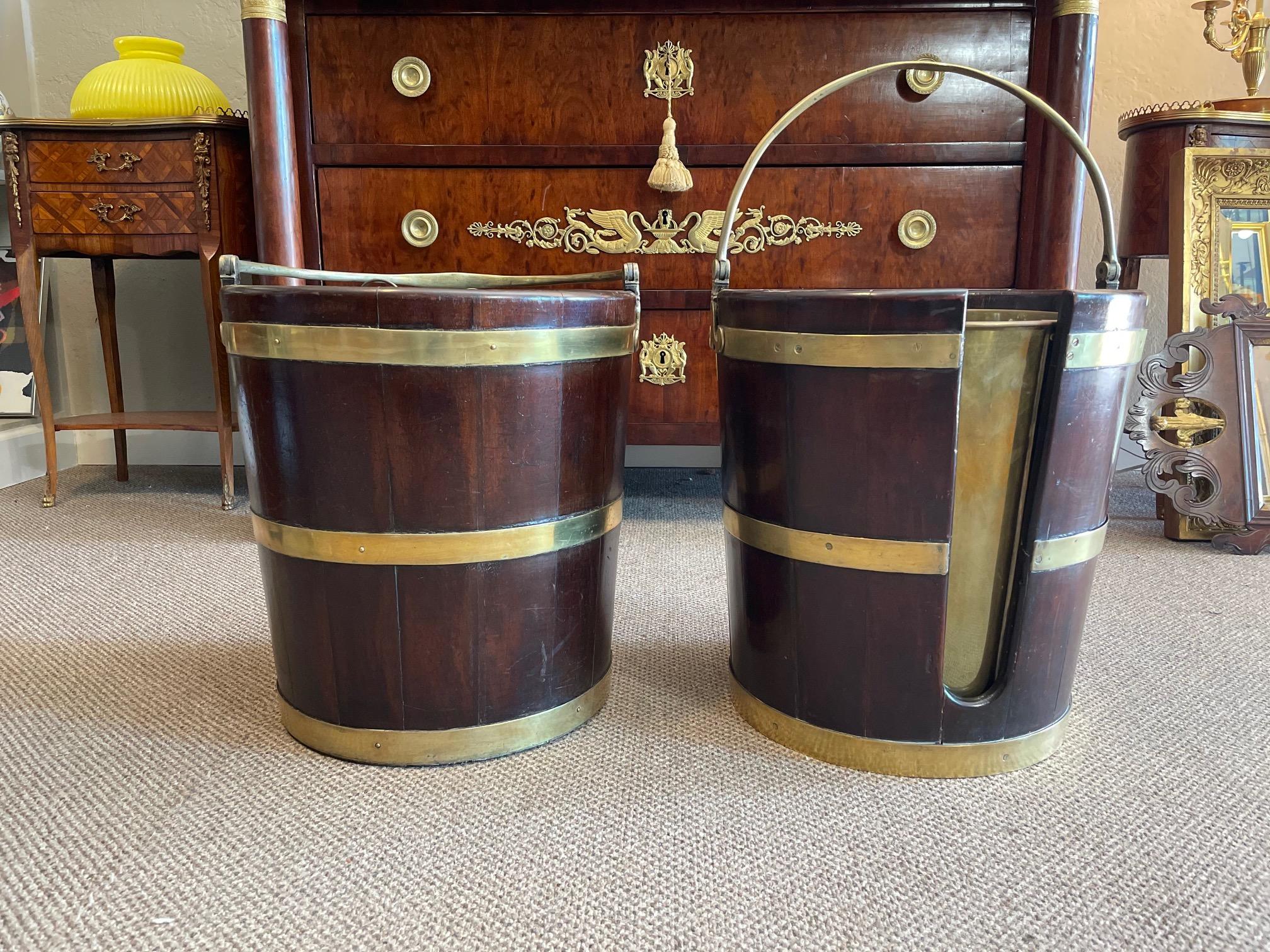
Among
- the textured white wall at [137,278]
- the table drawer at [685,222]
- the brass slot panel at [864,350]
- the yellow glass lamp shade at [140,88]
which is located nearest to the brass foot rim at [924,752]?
the brass slot panel at [864,350]

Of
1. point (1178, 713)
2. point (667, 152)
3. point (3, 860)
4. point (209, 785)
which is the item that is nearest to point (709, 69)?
point (667, 152)

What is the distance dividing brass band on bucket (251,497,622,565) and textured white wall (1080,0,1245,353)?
2129 millimetres

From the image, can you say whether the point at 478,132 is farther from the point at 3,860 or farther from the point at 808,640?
the point at 3,860

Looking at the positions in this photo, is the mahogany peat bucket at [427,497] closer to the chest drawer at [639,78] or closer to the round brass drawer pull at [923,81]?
the chest drawer at [639,78]

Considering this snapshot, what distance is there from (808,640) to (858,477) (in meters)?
0.21

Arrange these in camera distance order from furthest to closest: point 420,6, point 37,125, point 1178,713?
point 37,125
point 420,6
point 1178,713

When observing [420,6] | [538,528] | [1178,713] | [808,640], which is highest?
[420,6]

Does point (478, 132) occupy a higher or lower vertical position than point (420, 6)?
lower

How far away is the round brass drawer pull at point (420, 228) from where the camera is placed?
197 centimetres

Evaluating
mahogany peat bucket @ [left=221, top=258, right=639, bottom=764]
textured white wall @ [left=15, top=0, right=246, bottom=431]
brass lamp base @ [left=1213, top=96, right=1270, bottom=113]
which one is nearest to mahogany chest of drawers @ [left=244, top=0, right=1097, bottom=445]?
brass lamp base @ [left=1213, top=96, right=1270, bottom=113]

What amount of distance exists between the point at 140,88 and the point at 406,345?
69.7 inches

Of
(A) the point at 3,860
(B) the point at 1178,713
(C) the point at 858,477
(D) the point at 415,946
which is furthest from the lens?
(B) the point at 1178,713

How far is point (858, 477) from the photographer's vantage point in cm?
102

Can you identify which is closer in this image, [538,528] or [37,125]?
[538,528]
